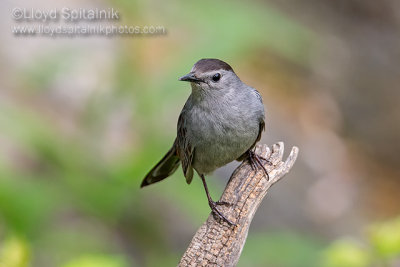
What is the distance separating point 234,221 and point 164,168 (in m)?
1.59

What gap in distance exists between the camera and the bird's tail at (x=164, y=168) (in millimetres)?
5027

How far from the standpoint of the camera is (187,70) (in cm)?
491

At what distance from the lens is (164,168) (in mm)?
5156

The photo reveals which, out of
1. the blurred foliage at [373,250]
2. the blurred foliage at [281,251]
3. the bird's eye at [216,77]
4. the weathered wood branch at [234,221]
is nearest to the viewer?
the weathered wood branch at [234,221]

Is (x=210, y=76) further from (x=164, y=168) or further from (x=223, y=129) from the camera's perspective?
(x=164, y=168)

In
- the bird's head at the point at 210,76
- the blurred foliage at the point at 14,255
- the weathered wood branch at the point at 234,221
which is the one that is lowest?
the blurred foliage at the point at 14,255

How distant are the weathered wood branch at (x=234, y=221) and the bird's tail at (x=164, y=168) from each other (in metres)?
1.06

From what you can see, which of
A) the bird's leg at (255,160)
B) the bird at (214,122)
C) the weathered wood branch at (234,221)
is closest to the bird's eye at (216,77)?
the bird at (214,122)

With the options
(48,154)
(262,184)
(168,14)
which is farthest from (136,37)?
(262,184)

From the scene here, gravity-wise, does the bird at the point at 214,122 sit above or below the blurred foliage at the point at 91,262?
above

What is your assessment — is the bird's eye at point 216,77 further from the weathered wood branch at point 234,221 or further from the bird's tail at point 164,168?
the weathered wood branch at point 234,221

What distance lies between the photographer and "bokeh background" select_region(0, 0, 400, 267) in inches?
194

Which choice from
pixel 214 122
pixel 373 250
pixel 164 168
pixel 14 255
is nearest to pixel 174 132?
pixel 164 168

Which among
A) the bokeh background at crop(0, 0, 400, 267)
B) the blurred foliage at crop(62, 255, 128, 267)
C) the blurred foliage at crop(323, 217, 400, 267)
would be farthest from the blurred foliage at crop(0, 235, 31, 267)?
the blurred foliage at crop(323, 217, 400, 267)
